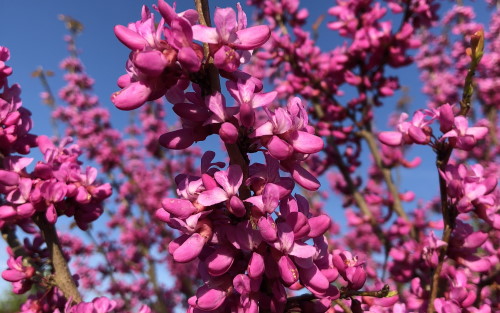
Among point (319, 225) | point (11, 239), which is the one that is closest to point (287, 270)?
point (319, 225)

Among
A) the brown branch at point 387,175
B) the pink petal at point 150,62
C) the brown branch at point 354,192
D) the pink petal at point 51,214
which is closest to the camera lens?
the pink petal at point 150,62

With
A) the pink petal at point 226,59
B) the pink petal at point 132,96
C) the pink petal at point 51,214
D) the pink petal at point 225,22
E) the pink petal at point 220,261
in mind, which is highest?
the pink petal at point 225,22

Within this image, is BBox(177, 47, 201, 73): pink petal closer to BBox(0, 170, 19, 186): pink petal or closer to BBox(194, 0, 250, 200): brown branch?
BBox(194, 0, 250, 200): brown branch

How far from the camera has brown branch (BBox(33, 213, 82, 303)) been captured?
2041 mm

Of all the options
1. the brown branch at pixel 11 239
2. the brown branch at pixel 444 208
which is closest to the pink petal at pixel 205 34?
the brown branch at pixel 444 208

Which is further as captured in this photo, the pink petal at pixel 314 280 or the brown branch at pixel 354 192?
the brown branch at pixel 354 192

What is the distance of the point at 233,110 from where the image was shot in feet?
4.12

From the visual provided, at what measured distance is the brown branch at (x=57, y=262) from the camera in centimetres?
204

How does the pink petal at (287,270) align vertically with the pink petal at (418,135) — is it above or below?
below

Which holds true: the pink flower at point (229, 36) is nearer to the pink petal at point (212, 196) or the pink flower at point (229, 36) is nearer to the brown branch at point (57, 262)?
the pink petal at point (212, 196)

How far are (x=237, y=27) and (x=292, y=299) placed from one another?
95 cm

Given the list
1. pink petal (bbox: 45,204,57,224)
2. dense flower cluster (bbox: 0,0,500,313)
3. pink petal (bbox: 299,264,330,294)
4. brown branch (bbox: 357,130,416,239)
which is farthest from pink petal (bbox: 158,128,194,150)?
brown branch (bbox: 357,130,416,239)

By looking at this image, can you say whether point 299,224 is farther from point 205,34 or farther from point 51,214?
point 51,214

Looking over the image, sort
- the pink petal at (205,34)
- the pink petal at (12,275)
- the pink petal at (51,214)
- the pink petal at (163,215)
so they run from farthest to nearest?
the pink petal at (12,275)
the pink petal at (51,214)
the pink petal at (163,215)
the pink petal at (205,34)
